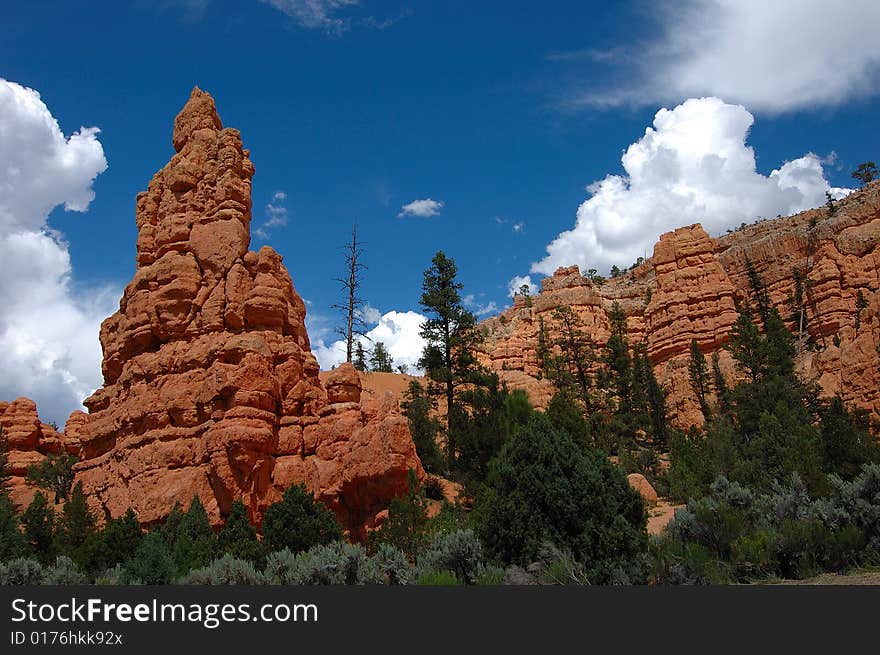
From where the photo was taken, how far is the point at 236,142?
1171 inches

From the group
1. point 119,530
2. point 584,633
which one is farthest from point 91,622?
point 119,530

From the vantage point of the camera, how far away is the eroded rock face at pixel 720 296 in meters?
54.3

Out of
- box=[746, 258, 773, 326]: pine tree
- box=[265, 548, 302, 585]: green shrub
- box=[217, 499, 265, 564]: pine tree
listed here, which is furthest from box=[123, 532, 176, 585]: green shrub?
box=[746, 258, 773, 326]: pine tree

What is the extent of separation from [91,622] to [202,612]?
4.72 ft

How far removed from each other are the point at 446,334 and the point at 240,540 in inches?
926

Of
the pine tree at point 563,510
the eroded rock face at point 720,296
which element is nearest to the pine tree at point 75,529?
the pine tree at point 563,510

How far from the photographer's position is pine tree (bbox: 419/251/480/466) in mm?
38156

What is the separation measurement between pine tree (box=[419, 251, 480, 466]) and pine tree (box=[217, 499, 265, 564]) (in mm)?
18871

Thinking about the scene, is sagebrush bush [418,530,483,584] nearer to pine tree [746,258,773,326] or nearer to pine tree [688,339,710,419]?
pine tree [688,339,710,419]

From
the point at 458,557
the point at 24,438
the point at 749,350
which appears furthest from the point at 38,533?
the point at 749,350

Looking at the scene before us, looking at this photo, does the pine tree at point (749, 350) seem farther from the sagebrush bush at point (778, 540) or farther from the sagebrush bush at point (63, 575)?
the sagebrush bush at point (63, 575)

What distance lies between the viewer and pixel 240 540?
59.1ft

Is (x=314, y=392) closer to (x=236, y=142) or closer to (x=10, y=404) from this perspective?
(x=236, y=142)

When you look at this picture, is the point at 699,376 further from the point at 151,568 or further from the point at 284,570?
the point at 151,568
